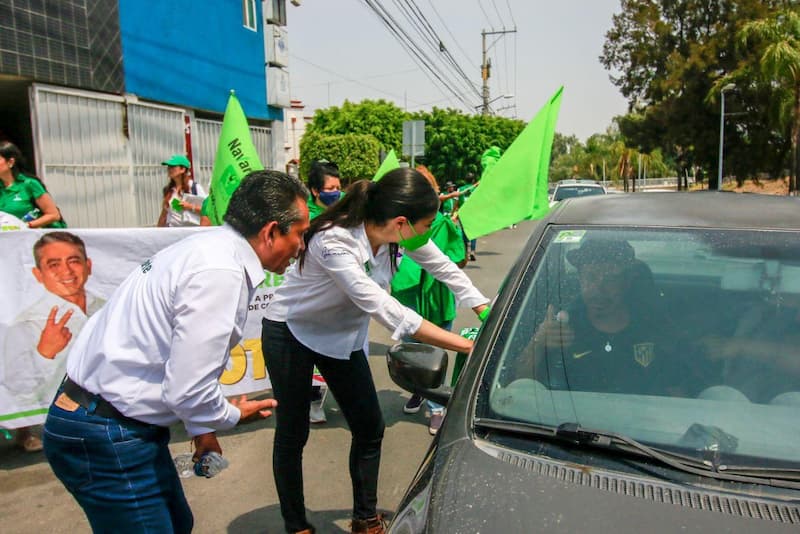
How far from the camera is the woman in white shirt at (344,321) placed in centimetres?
279

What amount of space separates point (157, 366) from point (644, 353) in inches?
57.4

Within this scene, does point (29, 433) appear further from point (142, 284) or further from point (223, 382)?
point (142, 284)

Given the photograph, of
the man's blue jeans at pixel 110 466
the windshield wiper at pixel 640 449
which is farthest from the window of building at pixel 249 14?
the windshield wiper at pixel 640 449

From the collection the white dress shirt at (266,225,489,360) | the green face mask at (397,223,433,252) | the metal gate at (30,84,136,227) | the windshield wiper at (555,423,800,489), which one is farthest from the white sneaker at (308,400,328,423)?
the metal gate at (30,84,136,227)

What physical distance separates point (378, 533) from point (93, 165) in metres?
9.05

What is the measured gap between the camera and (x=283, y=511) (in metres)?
3.07

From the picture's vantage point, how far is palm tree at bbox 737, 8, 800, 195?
2397 centimetres

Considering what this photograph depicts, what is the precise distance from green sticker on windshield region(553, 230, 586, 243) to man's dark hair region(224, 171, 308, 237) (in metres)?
0.97

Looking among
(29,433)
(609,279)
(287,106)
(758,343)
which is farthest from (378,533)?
(287,106)

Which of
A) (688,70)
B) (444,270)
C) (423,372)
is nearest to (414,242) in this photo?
(444,270)

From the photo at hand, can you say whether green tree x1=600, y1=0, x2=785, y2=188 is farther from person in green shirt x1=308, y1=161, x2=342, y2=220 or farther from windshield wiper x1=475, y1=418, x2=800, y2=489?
windshield wiper x1=475, y1=418, x2=800, y2=489

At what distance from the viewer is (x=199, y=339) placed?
1881mm

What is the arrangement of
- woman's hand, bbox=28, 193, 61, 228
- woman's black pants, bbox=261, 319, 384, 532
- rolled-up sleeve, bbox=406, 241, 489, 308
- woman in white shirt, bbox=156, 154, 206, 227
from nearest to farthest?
1. woman's black pants, bbox=261, 319, 384, 532
2. rolled-up sleeve, bbox=406, 241, 489, 308
3. woman's hand, bbox=28, 193, 61, 228
4. woman in white shirt, bbox=156, 154, 206, 227

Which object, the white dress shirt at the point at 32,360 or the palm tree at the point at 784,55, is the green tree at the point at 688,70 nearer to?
the palm tree at the point at 784,55
